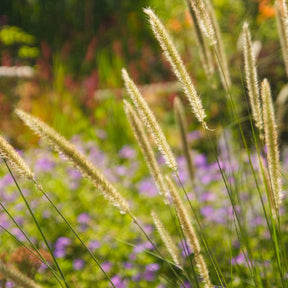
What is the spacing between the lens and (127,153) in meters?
3.66

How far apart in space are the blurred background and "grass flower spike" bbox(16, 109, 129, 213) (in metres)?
1.97

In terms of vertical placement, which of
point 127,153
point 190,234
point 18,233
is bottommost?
point 18,233

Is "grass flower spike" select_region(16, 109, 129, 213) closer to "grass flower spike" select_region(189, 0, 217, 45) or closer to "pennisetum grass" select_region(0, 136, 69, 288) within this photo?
"pennisetum grass" select_region(0, 136, 69, 288)

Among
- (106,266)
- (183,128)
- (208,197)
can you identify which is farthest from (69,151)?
(208,197)

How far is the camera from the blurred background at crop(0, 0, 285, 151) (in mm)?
4375

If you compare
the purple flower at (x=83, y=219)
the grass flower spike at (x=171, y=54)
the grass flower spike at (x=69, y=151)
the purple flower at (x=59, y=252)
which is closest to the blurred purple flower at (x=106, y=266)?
the purple flower at (x=59, y=252)

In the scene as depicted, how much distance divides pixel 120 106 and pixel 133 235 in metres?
1.98

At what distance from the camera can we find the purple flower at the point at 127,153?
3625 millimetres

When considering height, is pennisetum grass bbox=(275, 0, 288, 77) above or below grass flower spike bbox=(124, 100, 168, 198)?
above

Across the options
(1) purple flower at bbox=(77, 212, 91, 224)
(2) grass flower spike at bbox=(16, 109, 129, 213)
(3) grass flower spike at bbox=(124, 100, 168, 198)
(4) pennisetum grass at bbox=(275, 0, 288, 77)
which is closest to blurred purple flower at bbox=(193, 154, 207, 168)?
(1) purple flower at bbox=(77, 212, 91, 224)

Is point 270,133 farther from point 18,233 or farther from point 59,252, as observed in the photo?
point 18,233

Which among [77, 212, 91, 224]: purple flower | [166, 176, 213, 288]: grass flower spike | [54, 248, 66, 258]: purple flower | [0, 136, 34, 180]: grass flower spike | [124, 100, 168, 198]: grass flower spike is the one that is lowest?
[54, 248, 66, 258]: purple flower

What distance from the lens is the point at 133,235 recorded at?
254 cm

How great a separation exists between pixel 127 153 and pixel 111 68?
162 cm
